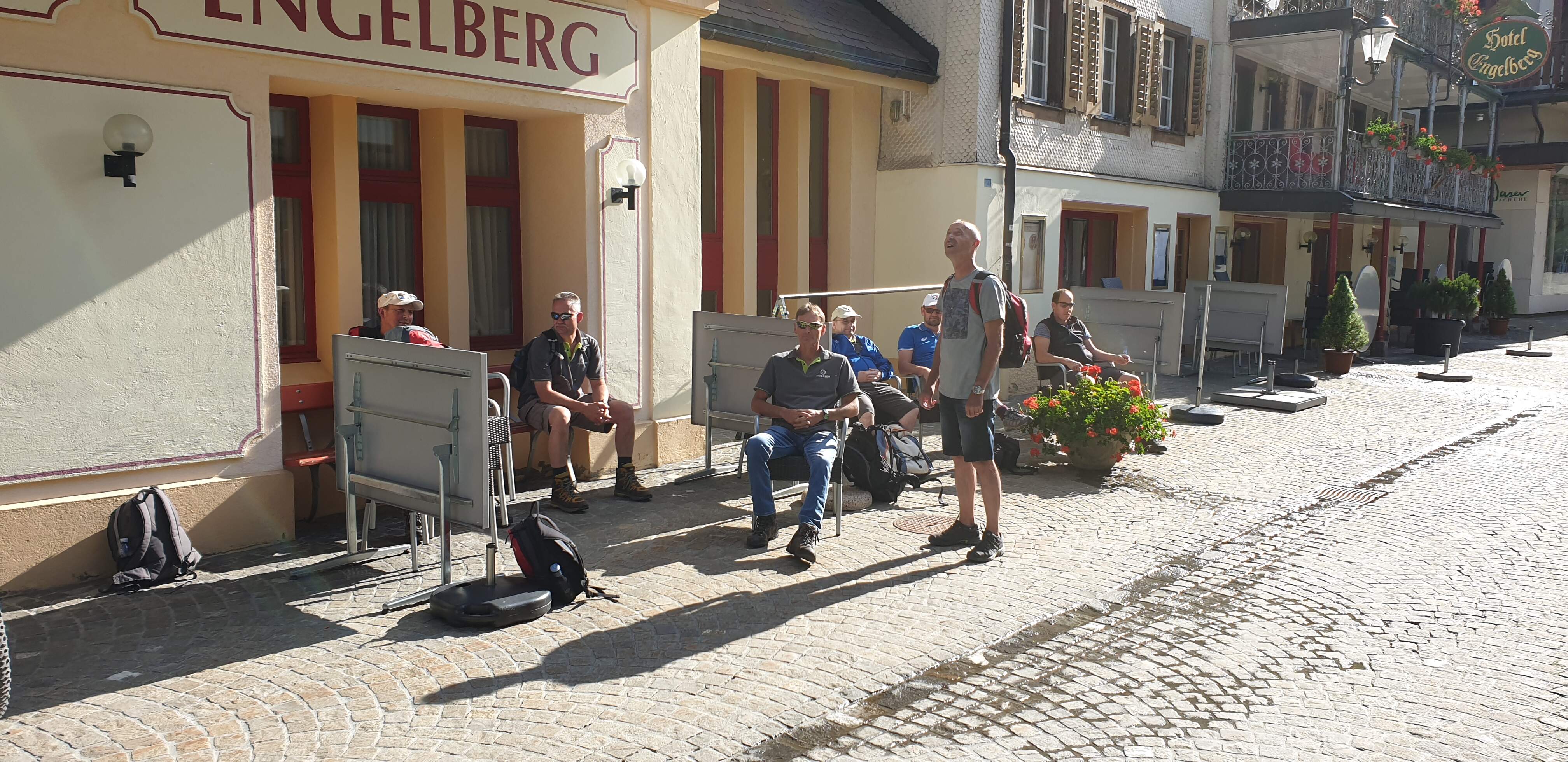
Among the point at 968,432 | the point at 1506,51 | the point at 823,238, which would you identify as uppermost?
the point at 1506,51

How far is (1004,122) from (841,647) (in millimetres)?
9236

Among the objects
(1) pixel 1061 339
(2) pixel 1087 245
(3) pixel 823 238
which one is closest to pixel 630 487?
(1) pixel 1061 339

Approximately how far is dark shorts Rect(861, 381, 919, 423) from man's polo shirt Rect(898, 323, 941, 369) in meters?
0.84

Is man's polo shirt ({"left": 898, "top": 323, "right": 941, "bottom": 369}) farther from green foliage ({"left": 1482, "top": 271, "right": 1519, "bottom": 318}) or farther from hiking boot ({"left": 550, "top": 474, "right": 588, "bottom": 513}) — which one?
green foliage ({"left": 1482, "top": 271, "right": 1519, "bottom": 318})

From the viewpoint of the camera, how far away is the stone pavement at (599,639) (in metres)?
4.26

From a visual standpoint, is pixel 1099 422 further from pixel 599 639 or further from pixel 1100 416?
pixel 599 639

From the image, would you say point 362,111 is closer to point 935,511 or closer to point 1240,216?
point 935,511

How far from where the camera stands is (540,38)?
8.10 m

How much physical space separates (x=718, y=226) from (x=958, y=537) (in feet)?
18.6

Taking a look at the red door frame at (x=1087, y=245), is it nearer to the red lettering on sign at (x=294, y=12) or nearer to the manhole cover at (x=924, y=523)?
the manhole cover at (x=924, y=523)

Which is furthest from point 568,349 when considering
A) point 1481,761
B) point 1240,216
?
point 1240,216

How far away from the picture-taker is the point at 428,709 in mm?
4453

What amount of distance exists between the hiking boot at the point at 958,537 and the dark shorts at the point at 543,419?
246cm

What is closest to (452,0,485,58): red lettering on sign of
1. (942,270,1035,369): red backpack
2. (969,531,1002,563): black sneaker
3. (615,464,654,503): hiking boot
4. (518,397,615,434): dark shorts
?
(518,397,615,434): dark shorts
